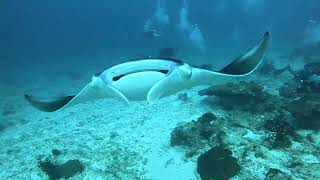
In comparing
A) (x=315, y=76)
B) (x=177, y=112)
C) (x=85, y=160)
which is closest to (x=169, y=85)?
(x=85, y=160)

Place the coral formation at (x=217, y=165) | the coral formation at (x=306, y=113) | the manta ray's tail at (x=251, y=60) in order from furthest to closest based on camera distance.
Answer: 1. the coral formation at (x=306, y=113)
2. the coral formation at (x=217, y=165)
3. the manta ray's tail at (x=251, y=60)

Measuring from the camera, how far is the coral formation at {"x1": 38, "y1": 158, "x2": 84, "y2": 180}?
7357mm

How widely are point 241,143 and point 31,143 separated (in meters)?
5.77

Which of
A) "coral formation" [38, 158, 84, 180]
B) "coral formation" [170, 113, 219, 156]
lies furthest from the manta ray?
"coral formation" [170, 113, 219, 156]

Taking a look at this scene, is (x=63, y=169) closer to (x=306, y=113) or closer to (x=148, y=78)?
(x=148, y=78)

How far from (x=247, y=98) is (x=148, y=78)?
5419mm

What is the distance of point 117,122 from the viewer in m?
10.2

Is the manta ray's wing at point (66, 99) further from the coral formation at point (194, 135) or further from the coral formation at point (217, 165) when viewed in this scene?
the coral formation at point (194, 135)

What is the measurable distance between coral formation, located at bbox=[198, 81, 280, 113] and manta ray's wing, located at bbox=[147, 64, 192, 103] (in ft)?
16.0

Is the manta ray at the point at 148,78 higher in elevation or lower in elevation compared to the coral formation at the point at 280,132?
higher

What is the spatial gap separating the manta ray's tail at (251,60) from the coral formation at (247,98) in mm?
4025

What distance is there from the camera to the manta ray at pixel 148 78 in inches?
185

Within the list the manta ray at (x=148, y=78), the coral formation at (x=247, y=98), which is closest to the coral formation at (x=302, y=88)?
the coral formation at (x=247, y=98)

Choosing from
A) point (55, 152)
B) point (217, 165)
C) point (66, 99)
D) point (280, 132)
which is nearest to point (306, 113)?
point (280, 132)
